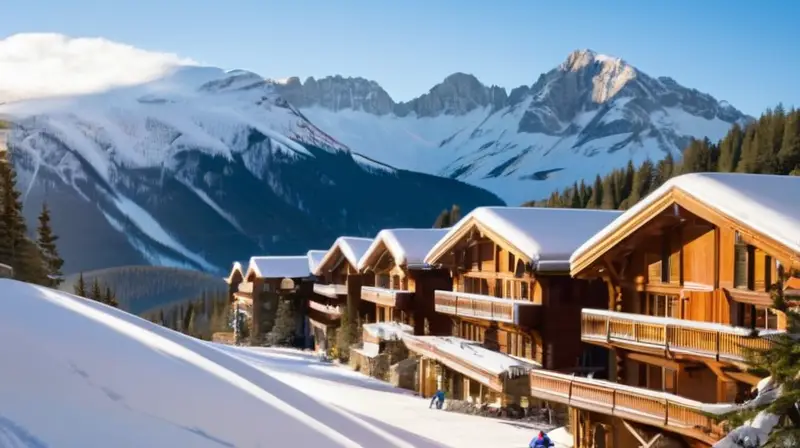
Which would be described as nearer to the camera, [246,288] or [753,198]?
[753,198]

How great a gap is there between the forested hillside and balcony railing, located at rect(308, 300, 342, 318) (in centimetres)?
3764

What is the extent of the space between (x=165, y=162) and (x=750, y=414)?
653 feet

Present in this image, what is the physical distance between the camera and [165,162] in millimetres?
197375

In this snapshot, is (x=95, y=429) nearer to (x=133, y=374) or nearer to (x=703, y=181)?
(x=133, y=374)

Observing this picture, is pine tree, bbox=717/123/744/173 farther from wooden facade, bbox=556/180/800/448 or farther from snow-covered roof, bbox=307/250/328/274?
wooden facade, bbox=556/180/800/448

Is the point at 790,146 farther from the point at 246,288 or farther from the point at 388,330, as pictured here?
the point at 388,330

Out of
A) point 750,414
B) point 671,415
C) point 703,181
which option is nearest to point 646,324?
point 671,415

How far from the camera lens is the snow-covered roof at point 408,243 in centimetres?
3666

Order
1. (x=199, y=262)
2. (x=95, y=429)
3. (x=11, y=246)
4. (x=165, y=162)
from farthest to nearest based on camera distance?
(x=165, y=162)
(x=199, y=262)
(x=11, y=246)
(x=95, y=429)

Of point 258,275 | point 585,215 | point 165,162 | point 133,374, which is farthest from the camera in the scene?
point 165,162

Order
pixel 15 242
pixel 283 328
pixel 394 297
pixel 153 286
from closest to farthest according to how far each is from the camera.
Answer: pixel 15 242 < pixel 394 297 < pixel 283 328 < pixel 153 286

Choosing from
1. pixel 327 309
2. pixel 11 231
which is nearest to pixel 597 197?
pixel 327 309

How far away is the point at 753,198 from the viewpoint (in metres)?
15.0

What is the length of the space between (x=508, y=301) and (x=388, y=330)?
1188 cm
